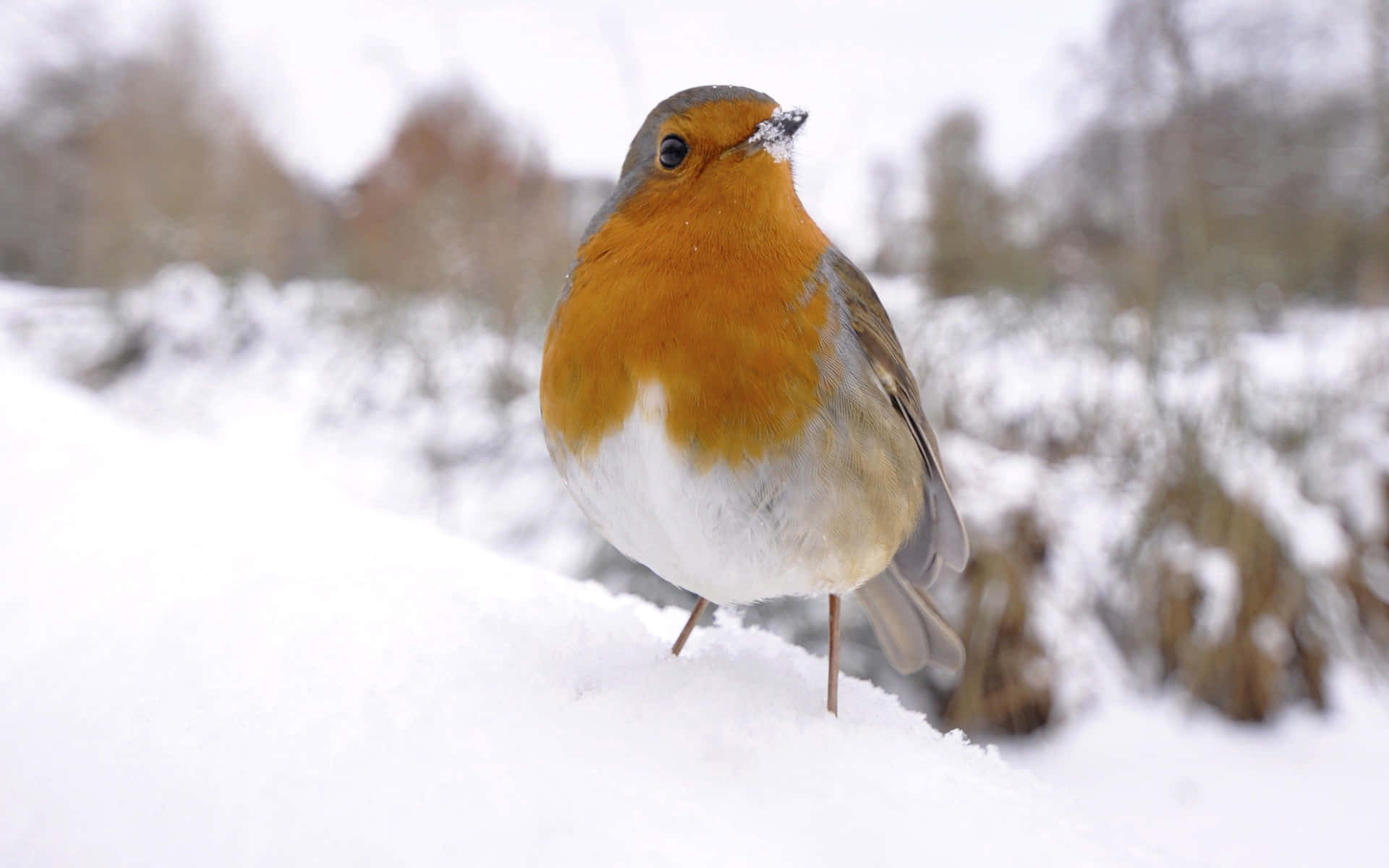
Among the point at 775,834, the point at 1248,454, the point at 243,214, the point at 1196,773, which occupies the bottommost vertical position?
the point at 1196,773

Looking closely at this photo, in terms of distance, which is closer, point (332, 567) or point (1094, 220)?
point (332, 567)

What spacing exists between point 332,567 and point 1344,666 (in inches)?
107

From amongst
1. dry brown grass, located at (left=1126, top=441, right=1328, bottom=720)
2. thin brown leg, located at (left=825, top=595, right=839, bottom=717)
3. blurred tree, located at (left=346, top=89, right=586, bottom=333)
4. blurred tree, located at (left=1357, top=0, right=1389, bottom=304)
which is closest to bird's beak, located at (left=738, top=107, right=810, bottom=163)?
thin brown leg, located at (left=825, top=595, right=839, bottom=717)

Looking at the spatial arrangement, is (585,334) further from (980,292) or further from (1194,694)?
(980,292)

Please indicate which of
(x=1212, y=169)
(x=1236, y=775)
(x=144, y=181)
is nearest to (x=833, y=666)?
(x=1236, y=775)

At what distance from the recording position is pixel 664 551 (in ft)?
2.50

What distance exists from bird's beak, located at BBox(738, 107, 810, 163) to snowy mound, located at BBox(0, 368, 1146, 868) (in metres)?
0.51

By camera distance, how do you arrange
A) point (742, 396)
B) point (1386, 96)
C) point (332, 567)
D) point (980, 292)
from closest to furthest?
point (742, 396) → point (332, 567) → point (980, 292) → point (1386, 96)

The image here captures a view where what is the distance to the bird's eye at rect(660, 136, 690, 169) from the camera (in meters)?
0.73

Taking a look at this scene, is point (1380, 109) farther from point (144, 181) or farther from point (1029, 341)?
point (144, 181)

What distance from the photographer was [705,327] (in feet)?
2.20

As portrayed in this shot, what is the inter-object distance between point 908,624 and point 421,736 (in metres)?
0.68

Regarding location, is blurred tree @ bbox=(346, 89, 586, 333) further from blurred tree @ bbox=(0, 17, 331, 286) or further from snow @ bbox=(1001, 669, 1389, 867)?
blurred tree @ bbox=(0, 17, 331, 286)

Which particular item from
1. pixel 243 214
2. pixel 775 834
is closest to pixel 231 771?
pixel 775 834
